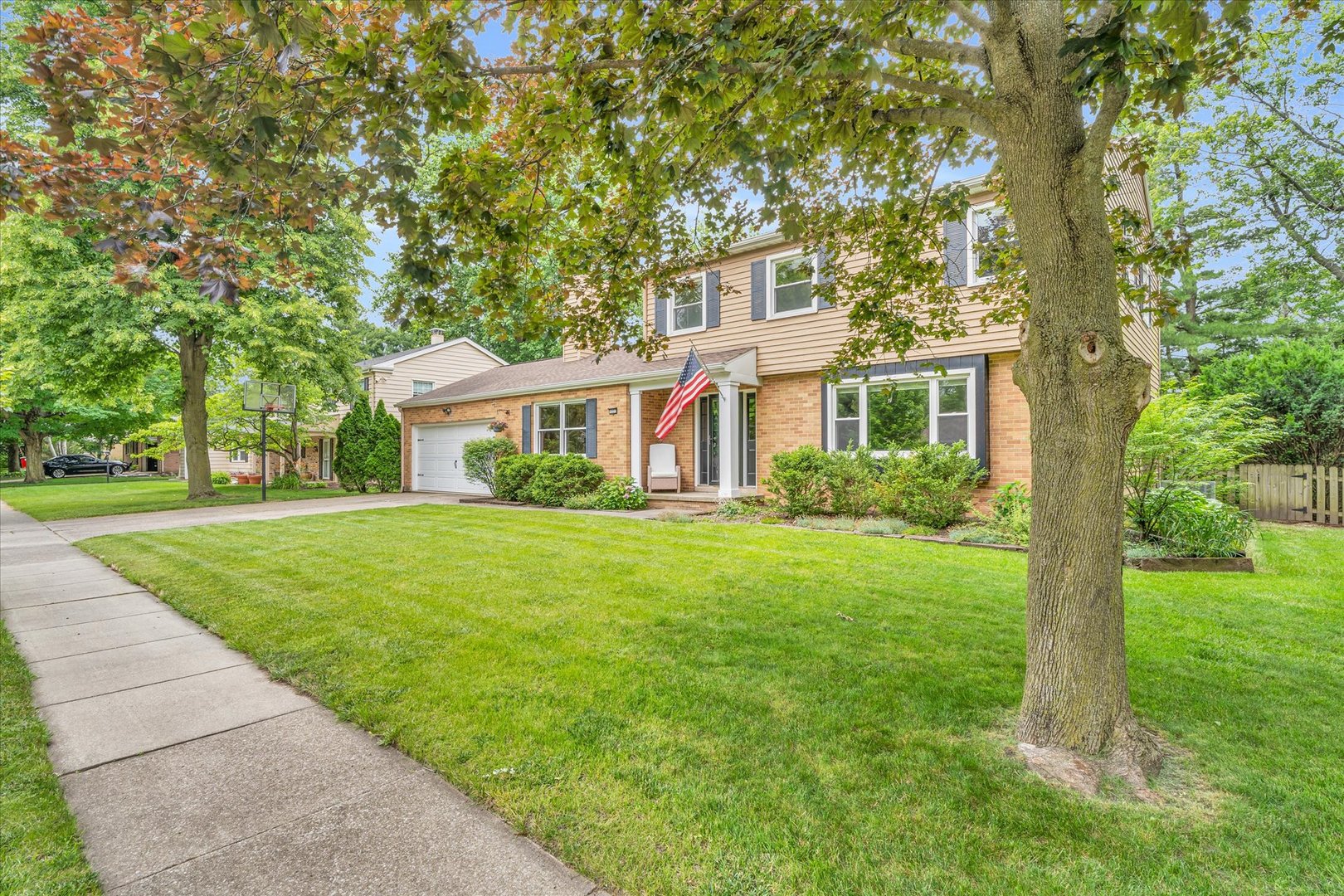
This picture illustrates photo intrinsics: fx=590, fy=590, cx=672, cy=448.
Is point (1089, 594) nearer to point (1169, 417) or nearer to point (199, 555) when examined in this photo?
point (1169, 417)

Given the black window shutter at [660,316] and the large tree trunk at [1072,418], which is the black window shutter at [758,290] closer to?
the black window shutter at [660,316]

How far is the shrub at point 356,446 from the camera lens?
59.2 ft

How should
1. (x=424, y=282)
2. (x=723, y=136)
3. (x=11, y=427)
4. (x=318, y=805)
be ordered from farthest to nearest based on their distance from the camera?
(x=11, y=427)
(x=424, y=282)
(x=723, y=136)
(x=318, y=805)

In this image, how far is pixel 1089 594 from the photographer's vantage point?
2.56 meters

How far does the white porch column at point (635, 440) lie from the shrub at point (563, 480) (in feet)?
2.57

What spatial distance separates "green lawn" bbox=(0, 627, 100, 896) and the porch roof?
301 inches

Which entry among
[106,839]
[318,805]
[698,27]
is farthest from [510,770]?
[698,27]

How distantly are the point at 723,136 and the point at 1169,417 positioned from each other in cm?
720

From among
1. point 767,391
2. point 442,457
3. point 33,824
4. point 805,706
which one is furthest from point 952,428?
point 442,457

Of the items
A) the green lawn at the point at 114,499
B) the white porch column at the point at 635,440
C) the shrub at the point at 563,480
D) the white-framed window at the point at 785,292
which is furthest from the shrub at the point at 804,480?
the green lawn at the point at 114,499

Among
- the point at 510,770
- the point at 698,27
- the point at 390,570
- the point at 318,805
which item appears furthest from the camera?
the point at 390,570

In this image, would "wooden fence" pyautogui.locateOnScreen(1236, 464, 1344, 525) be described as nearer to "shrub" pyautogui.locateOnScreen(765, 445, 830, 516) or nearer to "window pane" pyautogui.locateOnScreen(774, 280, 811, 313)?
"shrub" pyautogui.locateOnScreen(765, 445, 830, 516)

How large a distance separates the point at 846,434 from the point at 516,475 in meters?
7.40

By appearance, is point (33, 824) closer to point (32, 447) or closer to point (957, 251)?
point (957, 251)
